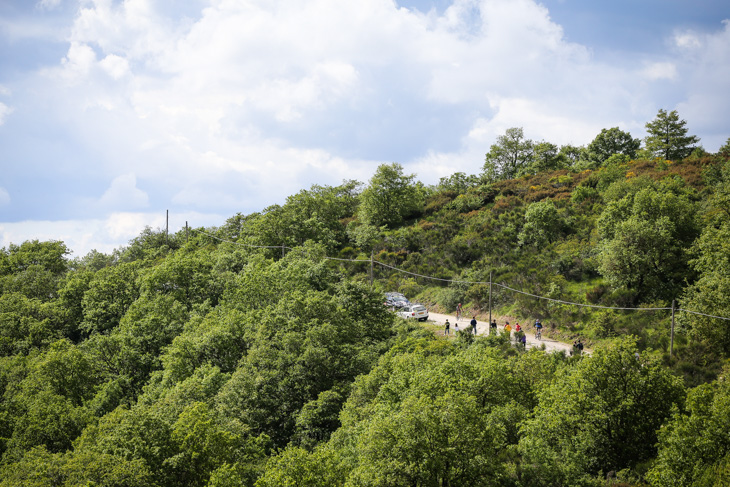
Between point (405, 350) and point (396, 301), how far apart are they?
11.2 m

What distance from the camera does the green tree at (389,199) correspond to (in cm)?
6025

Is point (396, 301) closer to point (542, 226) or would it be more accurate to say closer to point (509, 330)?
point (509, 330)

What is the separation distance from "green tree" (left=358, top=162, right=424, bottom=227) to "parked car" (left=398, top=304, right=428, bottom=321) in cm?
2458

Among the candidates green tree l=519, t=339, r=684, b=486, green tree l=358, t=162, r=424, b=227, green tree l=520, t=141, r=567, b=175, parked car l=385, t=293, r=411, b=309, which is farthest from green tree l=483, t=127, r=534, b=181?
green tree l=519, t=339, r=684, b=486

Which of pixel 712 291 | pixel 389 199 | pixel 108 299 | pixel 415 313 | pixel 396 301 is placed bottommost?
pixel 415 313

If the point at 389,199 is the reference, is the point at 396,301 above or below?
below

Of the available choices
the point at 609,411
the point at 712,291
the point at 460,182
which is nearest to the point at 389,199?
the point at 460,182

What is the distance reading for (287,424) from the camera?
25.5 meters

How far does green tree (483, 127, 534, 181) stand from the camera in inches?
3017

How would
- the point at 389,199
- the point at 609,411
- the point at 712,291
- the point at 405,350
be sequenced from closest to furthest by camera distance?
1. the point at 609,411
2. the point at 712,291
3. the point at 405,350
4. the point at 389,199

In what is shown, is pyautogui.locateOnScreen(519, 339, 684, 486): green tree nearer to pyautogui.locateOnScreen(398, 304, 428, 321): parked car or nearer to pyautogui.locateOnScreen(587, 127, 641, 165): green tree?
pyautogui.locateOnScreen(398, 304, 428, 321): parked car

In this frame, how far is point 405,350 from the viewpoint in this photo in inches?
1064

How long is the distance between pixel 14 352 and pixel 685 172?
61834 mm

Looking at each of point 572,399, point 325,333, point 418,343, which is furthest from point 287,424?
point 572,399
